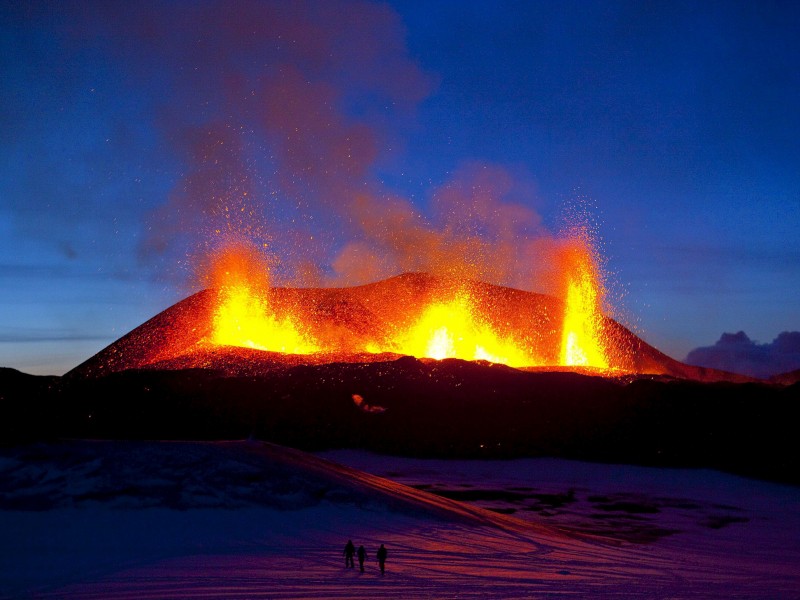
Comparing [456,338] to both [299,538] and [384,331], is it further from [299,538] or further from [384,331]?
[299,538]

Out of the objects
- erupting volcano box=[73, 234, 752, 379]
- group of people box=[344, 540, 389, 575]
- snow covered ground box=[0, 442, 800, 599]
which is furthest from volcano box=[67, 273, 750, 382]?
group of people box=[344, 540, 389, 575]

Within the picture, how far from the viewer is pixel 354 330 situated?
70.8m

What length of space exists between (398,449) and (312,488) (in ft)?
85.7

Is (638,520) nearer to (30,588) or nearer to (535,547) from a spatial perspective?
(535,547)

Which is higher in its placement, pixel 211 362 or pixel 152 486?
pixel 211 362

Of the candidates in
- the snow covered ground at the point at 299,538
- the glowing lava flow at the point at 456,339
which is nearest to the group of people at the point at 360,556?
the snow covered ground at the point at 299,538

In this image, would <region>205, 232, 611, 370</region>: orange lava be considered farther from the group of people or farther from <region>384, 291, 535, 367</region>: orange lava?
the group of people

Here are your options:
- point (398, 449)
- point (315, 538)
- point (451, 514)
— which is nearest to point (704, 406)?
point (398, 449)

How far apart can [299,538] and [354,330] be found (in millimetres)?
51228

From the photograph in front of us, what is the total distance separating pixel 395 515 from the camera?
2256 cm

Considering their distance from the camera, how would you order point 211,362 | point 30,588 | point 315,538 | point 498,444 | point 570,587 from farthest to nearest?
point 211,362, point 498,444, point 315,538, point 570,587, point 30,588

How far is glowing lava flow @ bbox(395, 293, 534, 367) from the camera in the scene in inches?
2835

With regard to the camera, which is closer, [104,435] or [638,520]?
[638,520]

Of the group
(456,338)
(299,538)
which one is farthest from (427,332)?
(299,538)
